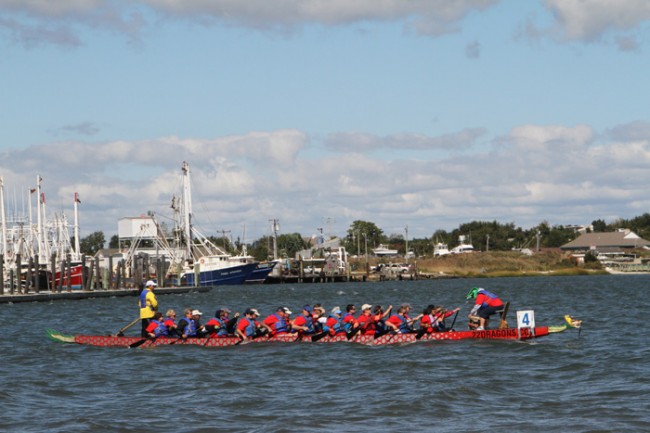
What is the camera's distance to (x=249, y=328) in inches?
1412

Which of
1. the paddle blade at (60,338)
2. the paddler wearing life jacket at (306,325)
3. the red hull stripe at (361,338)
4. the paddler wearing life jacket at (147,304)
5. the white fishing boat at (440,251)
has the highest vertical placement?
the white fishing boat at (440,251)

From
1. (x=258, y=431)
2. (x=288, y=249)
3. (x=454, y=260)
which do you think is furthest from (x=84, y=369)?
(x=288, y=249)

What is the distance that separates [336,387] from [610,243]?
172 meters

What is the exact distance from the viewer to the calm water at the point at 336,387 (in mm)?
21344

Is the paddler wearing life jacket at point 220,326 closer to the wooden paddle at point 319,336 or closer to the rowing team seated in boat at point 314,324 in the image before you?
the rowing team seated in boat at point 314,324

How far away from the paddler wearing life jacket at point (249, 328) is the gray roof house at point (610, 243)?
160307 millimetres

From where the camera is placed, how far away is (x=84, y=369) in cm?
3141

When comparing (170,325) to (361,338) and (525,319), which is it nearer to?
(361,338)

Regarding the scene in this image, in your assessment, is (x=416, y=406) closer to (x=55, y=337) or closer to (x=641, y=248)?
(x=55, y=337)

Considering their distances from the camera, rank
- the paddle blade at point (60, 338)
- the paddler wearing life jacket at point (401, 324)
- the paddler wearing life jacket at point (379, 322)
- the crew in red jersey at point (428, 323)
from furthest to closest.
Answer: the paddle blade at point (60, 338), the paddler wearing life jacket at point (379, 322), the paddler wearing life jacket at point (401, 324), the crew in red jersey at point (428, 323)

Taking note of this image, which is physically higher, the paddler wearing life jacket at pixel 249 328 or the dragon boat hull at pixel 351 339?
the paddler wearing life jacket at pixel 249 328

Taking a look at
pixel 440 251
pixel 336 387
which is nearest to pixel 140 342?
pixel 336 387

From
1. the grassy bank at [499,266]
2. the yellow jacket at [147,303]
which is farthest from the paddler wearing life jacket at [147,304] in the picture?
the grassy bank at [499,266]

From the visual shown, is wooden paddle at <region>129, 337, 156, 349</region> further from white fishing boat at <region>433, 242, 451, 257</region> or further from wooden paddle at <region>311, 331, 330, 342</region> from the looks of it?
white fishing boat at <region>433, 242, 451, 257</region>
